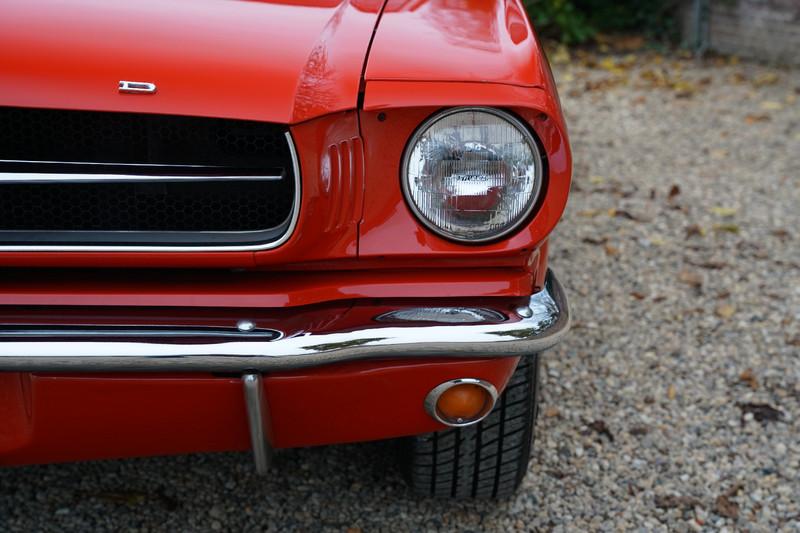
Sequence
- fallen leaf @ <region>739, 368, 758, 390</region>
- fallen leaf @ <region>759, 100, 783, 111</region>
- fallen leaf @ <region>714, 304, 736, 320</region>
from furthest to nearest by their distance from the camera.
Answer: fallen leaf @ <region>759, 100, 783, 111</region>, fallen leaf @ <region>714, 304, 736, 320</region>, fallen leaf @ <region>739, 368, 758, 390</region>

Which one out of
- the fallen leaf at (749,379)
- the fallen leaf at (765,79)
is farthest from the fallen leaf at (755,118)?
the fallen leaf at (749,379)

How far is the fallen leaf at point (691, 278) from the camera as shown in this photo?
3.64 meters

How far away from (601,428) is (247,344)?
144cm

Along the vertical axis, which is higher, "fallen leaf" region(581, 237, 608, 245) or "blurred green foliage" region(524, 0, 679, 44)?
"blurred green foliage" region(524, 0, 679, 44)

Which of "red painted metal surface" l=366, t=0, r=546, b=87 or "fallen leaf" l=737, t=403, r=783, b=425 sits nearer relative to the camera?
"red painted metal surface" l=366, t=0, r=546, b=87

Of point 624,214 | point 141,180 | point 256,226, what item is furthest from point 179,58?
point 624,214

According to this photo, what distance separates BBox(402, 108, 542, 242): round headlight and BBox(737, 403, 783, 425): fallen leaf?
1.44 meters

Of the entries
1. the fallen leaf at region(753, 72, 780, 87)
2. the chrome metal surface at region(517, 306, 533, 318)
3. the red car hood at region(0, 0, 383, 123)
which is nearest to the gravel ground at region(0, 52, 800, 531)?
the chrome metal surface at region(517, 306, 533, 318)

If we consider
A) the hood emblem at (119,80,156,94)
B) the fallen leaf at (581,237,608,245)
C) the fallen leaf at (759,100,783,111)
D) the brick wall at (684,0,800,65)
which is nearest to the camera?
the hood emblem at (119,80,156,94)

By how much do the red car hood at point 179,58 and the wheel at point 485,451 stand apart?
2.78ft

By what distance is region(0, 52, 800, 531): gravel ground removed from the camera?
2359 millimetres

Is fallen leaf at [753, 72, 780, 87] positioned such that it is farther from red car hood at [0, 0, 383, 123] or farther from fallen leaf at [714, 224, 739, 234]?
red car hood at [0, 0, 383, 123]

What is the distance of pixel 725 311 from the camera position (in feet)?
11.3

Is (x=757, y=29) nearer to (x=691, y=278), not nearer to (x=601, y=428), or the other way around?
(x=691, y=278)
